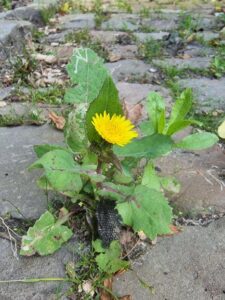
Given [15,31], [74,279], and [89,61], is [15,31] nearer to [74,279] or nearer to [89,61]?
[89,61]

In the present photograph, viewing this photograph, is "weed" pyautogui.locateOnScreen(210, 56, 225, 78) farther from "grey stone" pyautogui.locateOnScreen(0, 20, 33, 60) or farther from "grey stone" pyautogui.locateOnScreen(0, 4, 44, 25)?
"grey stone" pyautogui.locateOnScreen(0, 4, 44, 25)

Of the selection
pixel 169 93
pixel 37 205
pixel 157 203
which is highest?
pixel 157 203

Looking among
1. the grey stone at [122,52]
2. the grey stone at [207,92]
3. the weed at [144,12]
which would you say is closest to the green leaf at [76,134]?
the grey stone at [207,92]

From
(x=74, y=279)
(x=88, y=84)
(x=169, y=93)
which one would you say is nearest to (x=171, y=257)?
(x=74, y=279)

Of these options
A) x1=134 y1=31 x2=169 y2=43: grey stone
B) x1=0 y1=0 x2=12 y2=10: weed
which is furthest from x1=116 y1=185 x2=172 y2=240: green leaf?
x1=0 y1=0 x2=12 y2=10: weed

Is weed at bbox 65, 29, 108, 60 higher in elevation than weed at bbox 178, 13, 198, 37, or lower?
higher

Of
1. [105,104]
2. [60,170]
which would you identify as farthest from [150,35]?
[60,170]
